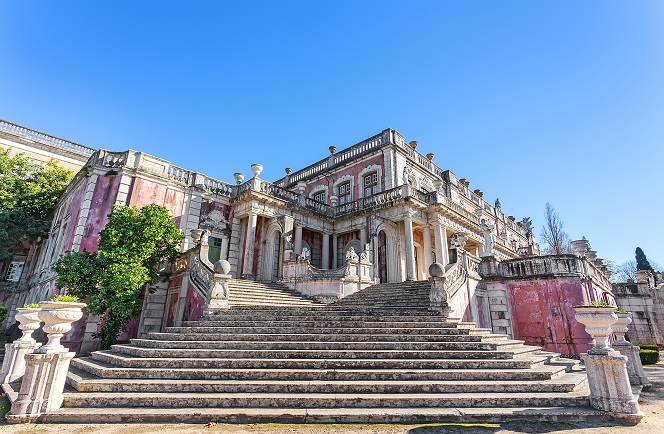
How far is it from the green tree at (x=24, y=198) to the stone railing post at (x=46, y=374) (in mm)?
16958

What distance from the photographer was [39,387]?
5.20 meters

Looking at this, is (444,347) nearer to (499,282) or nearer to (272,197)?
(499,282)

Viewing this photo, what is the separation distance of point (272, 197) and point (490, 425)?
45.5ft

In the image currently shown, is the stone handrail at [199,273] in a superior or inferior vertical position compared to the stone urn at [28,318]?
superior

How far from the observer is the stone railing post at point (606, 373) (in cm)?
496

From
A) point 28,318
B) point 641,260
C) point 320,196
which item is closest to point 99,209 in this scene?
point 28,318

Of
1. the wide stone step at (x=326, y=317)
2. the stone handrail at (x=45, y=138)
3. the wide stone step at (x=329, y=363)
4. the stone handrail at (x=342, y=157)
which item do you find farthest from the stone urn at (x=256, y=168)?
the stone handrail at (x=45, y=138)

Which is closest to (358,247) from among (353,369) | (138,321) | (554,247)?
(138,321)

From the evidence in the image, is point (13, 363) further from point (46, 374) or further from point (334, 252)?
point (334, 252)

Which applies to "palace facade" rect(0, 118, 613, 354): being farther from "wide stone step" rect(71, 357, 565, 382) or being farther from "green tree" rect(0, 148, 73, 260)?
"wide stone step" rect(71, 357, 565, 382)

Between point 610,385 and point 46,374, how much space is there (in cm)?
912

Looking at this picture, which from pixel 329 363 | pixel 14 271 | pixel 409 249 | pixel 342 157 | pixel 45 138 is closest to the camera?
pixel 329 363

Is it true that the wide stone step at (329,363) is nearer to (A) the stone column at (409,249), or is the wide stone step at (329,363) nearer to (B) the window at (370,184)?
(A) the stone column at (409,249)

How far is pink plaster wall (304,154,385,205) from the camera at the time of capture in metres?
19.3
